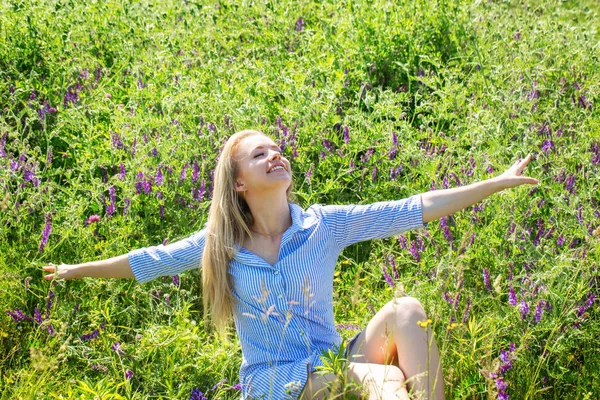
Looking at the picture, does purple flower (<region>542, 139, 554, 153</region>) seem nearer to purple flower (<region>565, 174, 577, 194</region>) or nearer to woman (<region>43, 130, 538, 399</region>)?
purple flower (<region>565, 174, 577, 194</region>)

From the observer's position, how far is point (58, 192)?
4418mm

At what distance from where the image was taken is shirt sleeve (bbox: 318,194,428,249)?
3.18 meters

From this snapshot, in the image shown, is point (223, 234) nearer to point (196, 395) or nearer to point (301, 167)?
point (196, 395)

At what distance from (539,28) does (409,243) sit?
107 inches

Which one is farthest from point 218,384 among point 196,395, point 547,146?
point 547,146

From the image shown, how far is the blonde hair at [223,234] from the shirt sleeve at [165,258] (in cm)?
7

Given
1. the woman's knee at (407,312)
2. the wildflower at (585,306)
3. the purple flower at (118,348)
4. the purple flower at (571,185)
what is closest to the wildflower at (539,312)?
the wildflower at (585,306)

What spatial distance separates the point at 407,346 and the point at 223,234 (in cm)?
86

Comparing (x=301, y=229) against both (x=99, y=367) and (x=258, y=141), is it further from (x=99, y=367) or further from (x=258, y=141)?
(x=99, y=367)

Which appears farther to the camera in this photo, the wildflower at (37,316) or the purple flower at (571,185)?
the purple flower at (571,185)

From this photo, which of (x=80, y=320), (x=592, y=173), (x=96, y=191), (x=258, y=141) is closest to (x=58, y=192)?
(x=96, y=191)

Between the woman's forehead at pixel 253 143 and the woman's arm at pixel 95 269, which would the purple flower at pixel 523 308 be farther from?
the woman's arm at pixel 95 269

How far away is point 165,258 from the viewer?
3324 mm

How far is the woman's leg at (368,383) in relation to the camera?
111 inches
